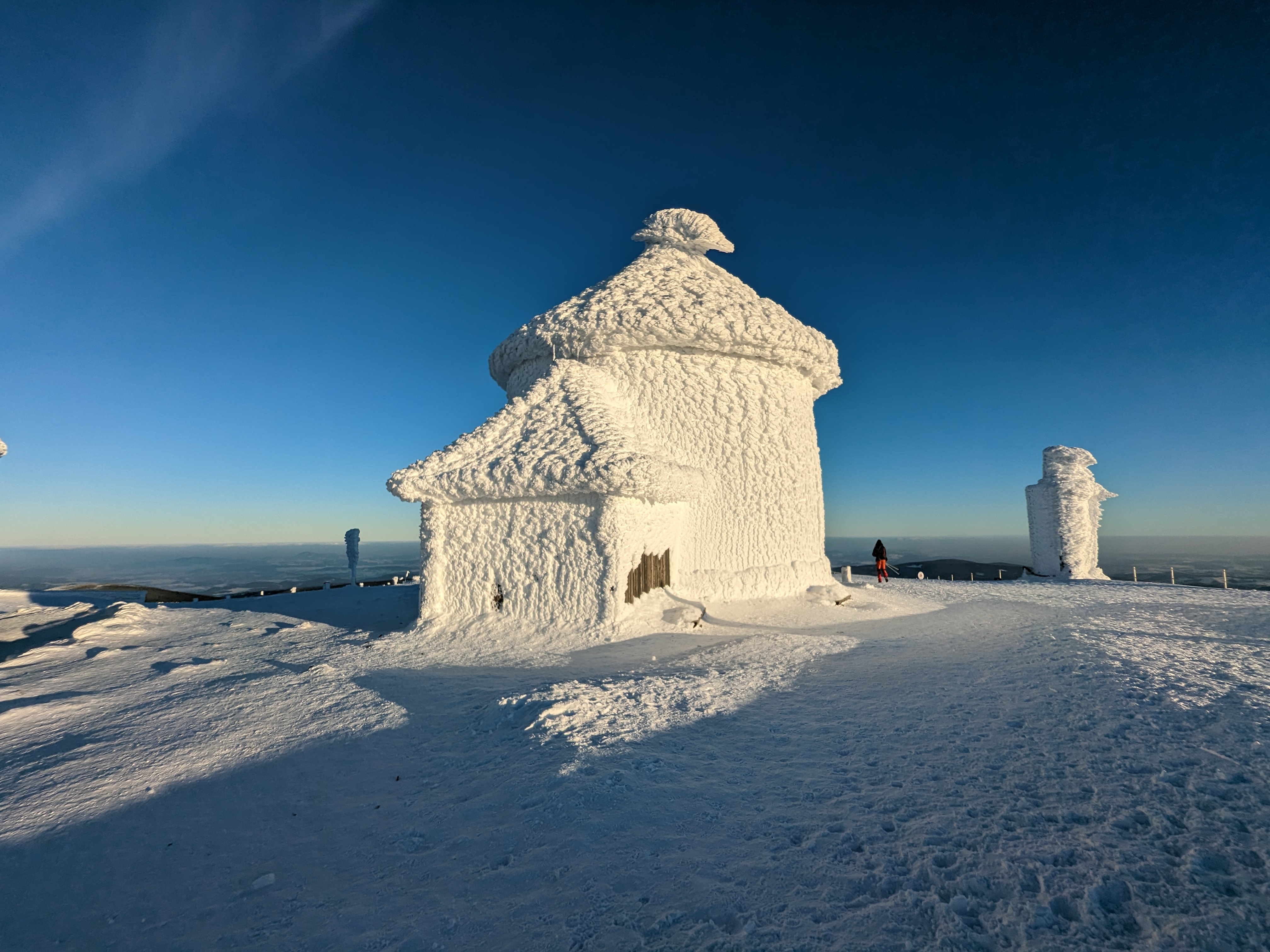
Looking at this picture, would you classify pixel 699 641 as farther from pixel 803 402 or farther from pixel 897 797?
pixel 803 402

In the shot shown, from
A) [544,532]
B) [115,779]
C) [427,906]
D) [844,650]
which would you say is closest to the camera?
[427,906]

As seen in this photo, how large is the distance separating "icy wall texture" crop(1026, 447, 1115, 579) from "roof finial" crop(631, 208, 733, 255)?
1646 cm

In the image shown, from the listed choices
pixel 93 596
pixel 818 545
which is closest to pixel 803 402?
pixel 818 545

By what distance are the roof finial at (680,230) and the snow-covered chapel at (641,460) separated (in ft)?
0.13

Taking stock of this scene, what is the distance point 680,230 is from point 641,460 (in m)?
9.37

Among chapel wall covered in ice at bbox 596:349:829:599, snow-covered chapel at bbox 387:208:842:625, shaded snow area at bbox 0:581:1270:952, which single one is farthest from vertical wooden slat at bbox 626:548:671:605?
shaded snow area at bbox 0:581:1270:952

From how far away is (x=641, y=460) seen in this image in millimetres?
10195

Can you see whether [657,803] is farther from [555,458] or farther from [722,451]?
[722,451]

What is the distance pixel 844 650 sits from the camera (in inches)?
346

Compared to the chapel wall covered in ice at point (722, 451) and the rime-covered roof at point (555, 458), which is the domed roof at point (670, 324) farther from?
A: the rime-covered roof at point (555, 458)

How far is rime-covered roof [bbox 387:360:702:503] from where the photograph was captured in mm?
10094

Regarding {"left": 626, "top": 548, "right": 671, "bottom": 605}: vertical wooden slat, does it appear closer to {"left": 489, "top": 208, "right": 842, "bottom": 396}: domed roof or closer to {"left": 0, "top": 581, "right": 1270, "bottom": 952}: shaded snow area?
{"left": 0, "top": 581, "right": 1270, "bottom": 952}: shaded snow area

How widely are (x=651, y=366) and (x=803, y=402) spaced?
15.3ft

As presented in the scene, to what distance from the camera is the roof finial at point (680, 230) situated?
1603 centimetres
